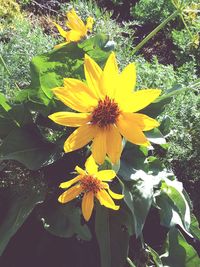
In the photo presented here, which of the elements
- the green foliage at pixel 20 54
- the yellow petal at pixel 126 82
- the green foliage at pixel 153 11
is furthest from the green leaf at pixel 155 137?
the green foliage at pixel 153 11

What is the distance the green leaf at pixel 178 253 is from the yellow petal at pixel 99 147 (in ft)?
1.88

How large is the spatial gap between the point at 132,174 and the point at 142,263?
0.34 m

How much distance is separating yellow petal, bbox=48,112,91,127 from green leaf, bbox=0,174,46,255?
34 centimetres

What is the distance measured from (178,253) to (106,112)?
69 cm

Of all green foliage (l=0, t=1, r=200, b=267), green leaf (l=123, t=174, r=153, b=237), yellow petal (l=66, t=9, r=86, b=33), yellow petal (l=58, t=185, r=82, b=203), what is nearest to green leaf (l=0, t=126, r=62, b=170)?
green foliage (l=0, t=1, r=200, b=267)

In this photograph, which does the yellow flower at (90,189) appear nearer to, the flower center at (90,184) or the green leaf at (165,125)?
the flower center at (90,184)

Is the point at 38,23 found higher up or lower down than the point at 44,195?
higher up

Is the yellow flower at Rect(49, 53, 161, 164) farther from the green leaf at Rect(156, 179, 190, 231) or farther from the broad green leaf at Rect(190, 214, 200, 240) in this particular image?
the broad green leaf at Rect(190, 214, 200, 240)

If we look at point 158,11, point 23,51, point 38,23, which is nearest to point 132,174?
point 23,51

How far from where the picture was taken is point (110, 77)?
1.40 m

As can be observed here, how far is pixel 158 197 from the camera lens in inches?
73.6

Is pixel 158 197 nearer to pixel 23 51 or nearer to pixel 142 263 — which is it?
pixel 142 263

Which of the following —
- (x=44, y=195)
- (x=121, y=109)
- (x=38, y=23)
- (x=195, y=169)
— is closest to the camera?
(x=121, y=109)

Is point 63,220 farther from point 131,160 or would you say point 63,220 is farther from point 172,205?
point 172,205
